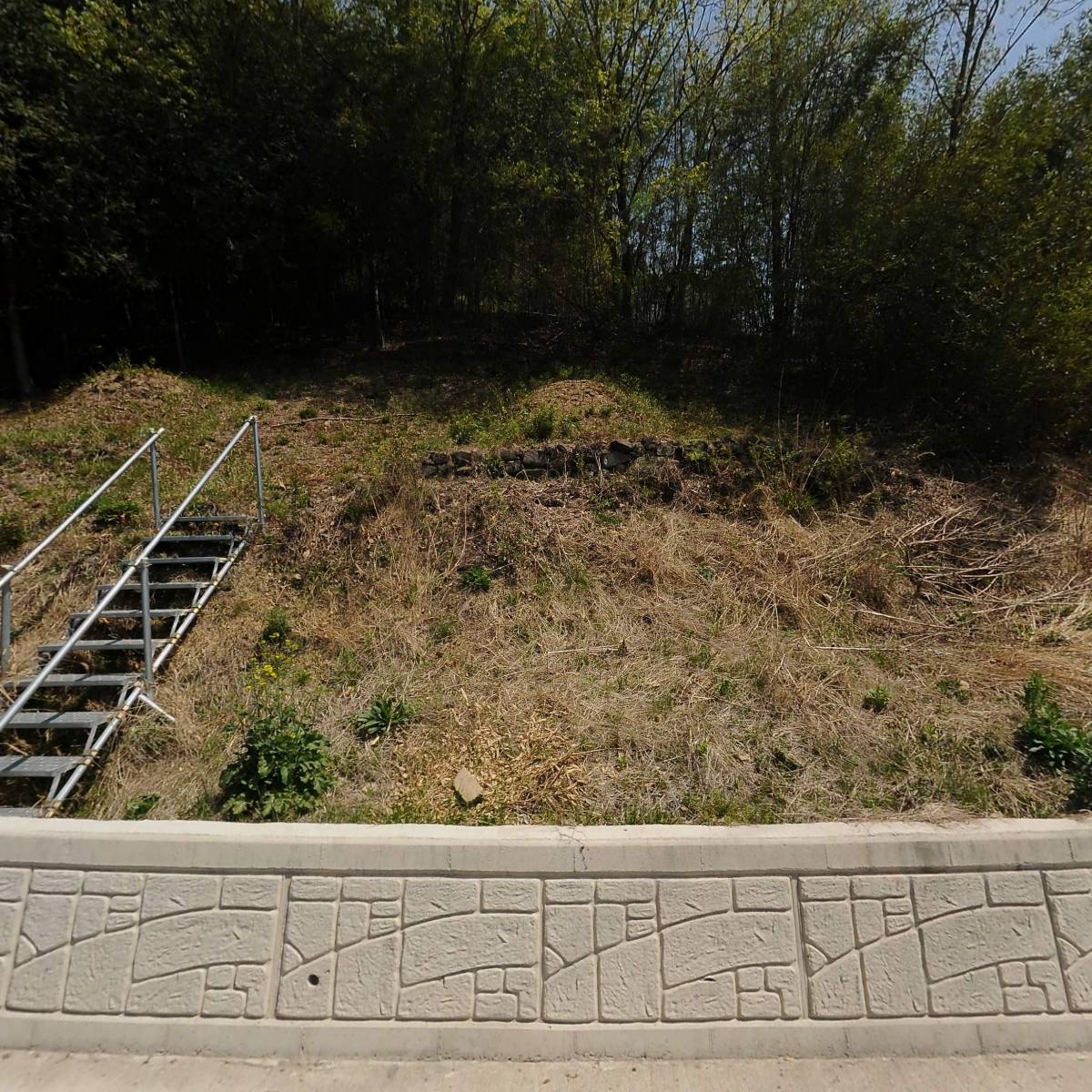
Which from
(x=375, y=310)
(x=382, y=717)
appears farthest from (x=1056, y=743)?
(x=375, y=310)

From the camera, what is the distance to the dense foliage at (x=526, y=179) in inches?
326

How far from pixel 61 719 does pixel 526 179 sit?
10.7 meters

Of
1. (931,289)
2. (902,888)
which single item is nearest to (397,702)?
(902,888)

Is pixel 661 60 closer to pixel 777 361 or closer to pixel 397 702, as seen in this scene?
pixel 777 361

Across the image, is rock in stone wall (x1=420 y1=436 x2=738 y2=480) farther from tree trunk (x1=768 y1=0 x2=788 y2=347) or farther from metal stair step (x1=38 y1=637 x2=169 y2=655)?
tree trunk (x1=768 y1=0 x2=788 y2=347)

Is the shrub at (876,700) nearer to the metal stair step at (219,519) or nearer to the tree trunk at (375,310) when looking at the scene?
the metal stair step at (219,519)

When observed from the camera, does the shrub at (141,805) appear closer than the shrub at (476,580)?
Yes

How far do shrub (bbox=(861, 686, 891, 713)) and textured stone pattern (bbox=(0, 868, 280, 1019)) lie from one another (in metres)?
3.87

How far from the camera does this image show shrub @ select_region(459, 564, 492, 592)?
6055 millimetres

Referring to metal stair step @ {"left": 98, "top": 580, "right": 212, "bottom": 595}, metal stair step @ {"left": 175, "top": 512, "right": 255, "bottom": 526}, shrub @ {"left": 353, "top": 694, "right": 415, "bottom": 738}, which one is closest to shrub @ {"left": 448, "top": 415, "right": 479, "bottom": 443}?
metal stair step @ {"left": 175, "top": 512, "right": 255, "bottom": 526}

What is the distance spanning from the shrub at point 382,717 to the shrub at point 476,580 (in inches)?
67.8

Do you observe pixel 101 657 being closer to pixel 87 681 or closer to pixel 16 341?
pixel 87 681

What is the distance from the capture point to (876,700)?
4.54 meters

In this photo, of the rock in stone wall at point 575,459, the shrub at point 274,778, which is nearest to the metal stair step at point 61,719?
the shrub at point 274,778
